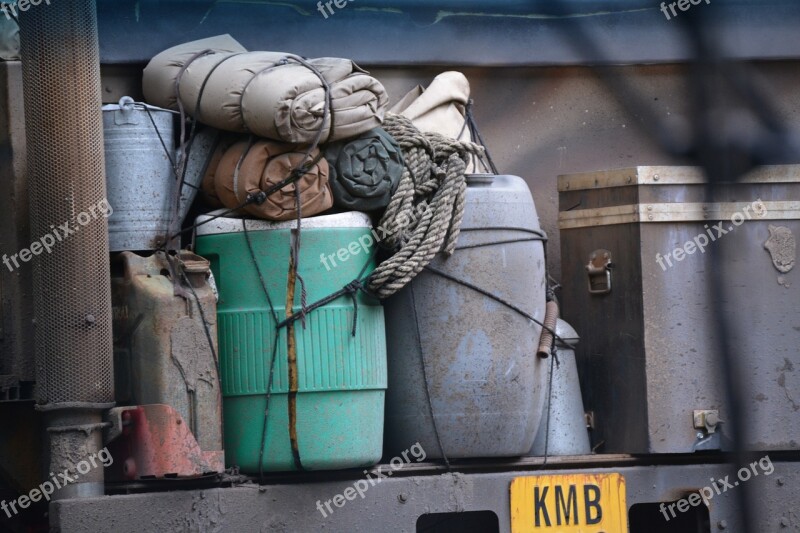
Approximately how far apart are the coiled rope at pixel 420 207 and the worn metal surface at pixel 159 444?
687mm

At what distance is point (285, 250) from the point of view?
3.38m

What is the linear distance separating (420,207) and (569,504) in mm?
1017

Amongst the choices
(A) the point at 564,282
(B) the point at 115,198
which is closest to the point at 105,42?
(B) the point at 115,198

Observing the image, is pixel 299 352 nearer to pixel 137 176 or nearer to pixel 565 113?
pixel 137 176

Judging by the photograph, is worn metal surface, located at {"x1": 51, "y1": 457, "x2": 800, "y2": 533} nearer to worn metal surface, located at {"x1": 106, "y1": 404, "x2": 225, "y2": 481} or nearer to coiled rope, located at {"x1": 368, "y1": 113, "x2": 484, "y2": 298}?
worn metal surface, located at {"x1": 106, "y1": 404, "x2": 225, "y2": 481}

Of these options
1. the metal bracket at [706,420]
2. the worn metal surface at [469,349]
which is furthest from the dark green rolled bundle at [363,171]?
the metal bracket at [706,420]

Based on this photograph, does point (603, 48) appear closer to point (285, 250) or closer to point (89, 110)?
point (285, 250)

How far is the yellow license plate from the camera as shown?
3553mm

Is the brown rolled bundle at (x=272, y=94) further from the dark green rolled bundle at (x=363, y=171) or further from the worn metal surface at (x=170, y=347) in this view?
the worn metal surface at (x=170, y=347)

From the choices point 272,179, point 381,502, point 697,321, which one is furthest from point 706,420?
point 272,179

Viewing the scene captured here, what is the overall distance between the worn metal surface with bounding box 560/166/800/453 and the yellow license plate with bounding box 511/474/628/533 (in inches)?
9.1

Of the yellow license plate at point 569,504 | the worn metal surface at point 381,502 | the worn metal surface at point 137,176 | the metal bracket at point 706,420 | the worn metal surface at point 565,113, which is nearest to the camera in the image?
the worn metal surface at point 381,502

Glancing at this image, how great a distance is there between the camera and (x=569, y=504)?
3602 mm

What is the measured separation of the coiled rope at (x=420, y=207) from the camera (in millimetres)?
3453
